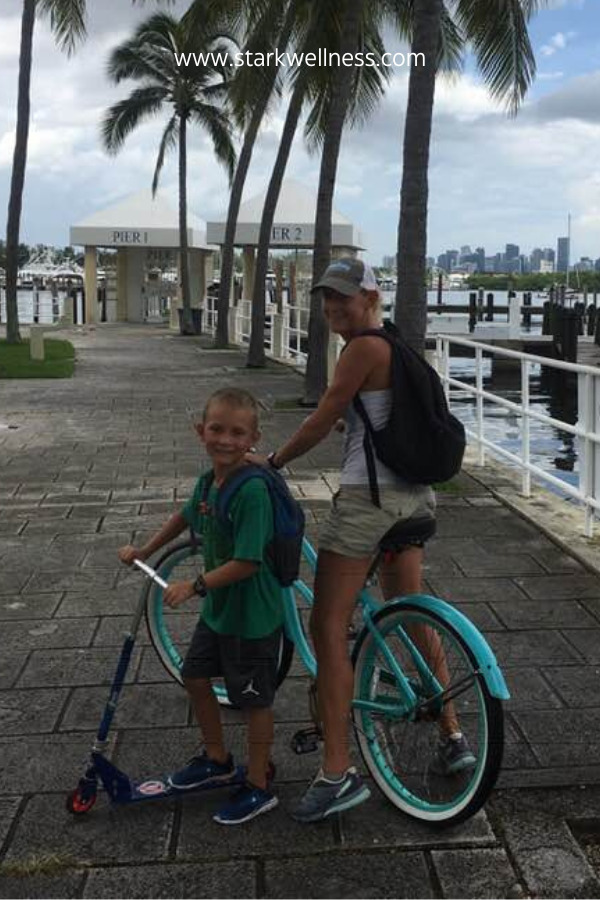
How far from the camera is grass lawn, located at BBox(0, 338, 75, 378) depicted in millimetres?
17828

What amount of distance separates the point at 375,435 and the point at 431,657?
72 centimetres

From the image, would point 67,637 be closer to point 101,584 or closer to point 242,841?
point 101,584

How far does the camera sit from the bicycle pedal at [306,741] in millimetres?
3299

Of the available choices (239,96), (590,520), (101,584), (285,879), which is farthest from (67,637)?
(239,96)

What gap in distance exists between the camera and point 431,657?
10.4ft

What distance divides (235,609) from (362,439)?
2.16 ft

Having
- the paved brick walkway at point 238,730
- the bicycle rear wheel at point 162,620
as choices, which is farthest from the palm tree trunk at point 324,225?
the bicycle rear wheel at point 162,620

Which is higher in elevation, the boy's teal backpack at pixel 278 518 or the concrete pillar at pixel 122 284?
the concrete pillar at pixel 122 284

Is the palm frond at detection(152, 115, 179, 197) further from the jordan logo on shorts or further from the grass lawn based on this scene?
the jordan logo on shorts

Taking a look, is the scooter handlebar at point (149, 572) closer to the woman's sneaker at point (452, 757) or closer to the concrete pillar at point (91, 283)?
the woman's sneaker at point (452, 757)

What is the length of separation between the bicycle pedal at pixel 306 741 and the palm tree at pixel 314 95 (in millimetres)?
11079

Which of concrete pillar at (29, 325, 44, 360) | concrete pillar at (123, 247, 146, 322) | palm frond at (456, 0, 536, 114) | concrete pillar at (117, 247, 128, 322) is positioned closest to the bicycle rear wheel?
palm frond at (456, 0, 536, 114)

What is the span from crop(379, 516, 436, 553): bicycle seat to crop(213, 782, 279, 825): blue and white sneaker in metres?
0.85

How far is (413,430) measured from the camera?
122 inches
